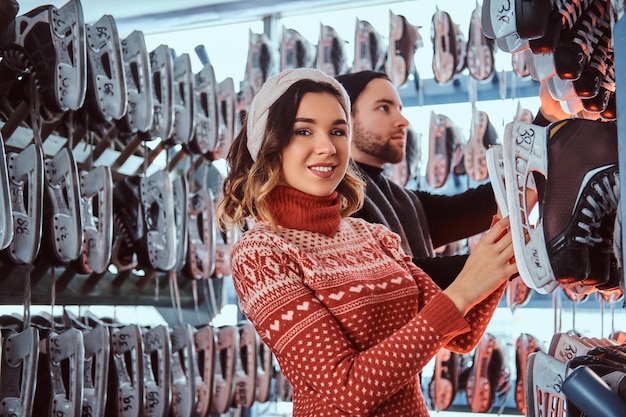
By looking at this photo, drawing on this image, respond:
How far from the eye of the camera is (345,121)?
1384 mm

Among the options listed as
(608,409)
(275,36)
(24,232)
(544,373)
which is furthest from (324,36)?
(608,409)

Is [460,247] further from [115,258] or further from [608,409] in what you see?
[608,409]

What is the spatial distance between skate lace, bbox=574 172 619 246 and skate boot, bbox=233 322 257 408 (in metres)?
2.43

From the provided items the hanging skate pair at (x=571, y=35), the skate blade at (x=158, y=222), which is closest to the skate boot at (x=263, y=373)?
the skate blade at (x=158, y=222)

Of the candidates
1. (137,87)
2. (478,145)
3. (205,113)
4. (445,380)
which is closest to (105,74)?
(137,87)

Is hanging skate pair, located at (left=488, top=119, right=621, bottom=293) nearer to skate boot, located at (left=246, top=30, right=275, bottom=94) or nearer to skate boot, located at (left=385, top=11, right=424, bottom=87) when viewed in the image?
skate boot, located at (left=385, top=11, right=424, bottom=87)

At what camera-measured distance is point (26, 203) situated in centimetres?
222

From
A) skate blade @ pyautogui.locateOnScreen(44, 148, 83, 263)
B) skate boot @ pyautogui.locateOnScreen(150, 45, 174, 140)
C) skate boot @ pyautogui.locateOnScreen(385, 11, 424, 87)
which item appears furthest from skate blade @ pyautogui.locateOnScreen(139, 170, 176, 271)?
skate boot @ pyautogui.locateOnScreen(385, 11, 424, 87)

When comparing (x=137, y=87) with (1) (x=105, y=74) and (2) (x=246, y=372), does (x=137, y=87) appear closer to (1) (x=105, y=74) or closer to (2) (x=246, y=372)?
(1) (x=105, y=74)

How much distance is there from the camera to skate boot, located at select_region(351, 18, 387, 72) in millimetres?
3371

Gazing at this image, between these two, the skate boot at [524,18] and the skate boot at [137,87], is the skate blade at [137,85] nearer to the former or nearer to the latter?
the skate boot at [137,87]

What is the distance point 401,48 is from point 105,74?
50.4 inches

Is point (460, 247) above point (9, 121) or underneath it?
underneath

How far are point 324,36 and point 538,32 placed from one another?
8.41ft
